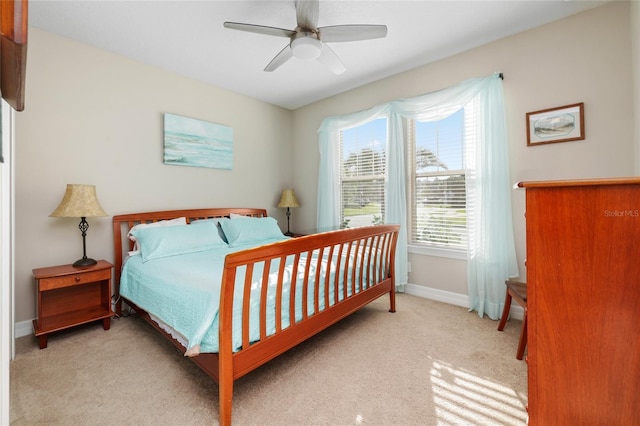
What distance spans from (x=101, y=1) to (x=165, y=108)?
115 cm

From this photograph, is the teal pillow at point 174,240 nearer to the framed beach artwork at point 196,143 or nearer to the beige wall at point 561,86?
the framed beach artwork at point 196,143

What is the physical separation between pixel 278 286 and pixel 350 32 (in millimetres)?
1749

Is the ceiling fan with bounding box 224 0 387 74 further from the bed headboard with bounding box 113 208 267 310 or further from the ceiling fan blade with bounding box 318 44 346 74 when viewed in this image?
the bed headboard with bounding box 113 208 267 310

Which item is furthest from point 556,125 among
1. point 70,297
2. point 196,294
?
point 70,297

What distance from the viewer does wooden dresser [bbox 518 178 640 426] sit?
899mm

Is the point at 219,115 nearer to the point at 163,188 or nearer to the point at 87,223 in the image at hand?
the point at 163,188

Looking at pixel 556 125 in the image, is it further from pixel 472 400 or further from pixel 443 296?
pixel 472 400

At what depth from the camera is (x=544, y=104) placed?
240 centimetres

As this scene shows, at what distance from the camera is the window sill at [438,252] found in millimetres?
2928

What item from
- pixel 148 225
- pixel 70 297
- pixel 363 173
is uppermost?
pixel 363 173

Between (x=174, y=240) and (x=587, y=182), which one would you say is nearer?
(x=587, y=182)

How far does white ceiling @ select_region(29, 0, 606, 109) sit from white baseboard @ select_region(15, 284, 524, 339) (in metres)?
2.48

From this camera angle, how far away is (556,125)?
2338 mm

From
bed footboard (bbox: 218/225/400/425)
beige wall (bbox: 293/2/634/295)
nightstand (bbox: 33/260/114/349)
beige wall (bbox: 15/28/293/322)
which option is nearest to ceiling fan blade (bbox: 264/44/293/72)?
bed footboard (bbox: 218/225/400/425)
